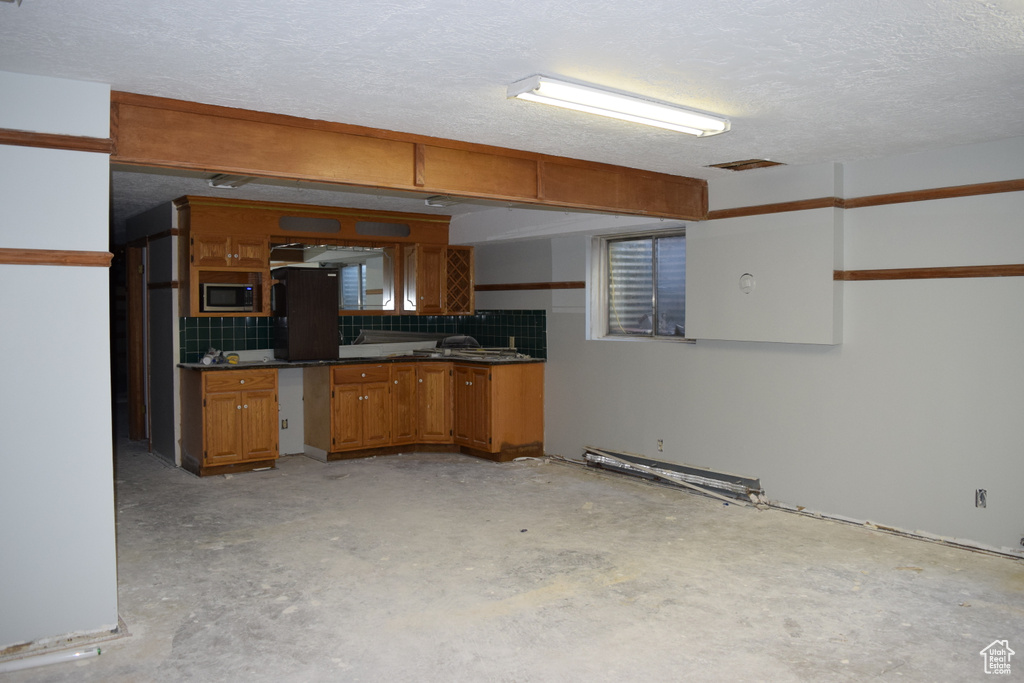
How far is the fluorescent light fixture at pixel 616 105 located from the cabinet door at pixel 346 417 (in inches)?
161

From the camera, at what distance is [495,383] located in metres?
6.75

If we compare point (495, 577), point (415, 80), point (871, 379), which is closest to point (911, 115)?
point (871, 379)

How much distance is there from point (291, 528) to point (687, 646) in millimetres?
2671

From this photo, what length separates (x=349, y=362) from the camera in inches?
270

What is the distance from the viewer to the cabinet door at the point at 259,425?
636 centimetres

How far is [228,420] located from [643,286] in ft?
11.7

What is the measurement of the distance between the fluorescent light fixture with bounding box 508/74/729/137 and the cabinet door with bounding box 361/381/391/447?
409 centimetres

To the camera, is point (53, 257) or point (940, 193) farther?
point (940, 193)

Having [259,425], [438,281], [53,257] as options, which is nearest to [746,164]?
[438,281]

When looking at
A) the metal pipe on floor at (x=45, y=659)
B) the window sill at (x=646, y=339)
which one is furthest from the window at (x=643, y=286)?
the metal pipe on floor at (x=45, y=659)

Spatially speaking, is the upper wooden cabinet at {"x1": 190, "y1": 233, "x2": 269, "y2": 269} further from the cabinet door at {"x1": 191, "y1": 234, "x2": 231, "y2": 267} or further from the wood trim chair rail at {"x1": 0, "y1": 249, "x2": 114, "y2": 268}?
the wood trim chair rail at {"x1": 0, "y1": 249, "x2": 114, "y2": 268}

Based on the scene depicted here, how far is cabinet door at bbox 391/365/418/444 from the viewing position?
710 cm

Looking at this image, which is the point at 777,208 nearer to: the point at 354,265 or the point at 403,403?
the point at 403,403

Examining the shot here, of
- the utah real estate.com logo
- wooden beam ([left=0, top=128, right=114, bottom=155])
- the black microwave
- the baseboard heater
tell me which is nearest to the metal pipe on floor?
wooden beam ([left=0, top=128, right=114, bottom=155])
